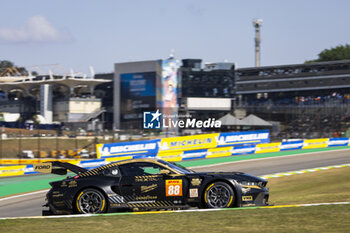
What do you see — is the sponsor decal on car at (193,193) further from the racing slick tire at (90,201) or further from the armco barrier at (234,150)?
the armco barrier at (234,150)

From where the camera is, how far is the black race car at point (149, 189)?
10.1 m

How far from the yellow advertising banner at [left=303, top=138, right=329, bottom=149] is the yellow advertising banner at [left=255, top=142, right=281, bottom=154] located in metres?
2.19

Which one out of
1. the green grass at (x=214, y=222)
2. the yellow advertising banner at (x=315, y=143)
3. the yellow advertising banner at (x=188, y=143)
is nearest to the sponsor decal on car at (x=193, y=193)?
the green grass at (x=214, y=222)

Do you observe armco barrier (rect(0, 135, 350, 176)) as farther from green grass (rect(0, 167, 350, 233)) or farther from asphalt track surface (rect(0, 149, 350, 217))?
green grass (rect(0, 167, 350, 233))

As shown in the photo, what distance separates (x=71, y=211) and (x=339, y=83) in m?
91.8

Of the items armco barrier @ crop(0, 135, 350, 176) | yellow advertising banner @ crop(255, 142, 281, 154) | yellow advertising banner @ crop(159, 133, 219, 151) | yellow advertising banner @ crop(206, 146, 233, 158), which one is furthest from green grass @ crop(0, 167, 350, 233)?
yellow advertising banner @ crop(255, 142, 281, 154)

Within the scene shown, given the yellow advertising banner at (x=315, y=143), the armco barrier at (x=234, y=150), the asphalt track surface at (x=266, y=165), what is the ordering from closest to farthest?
the asphalt track surface at (x=266, y=165)
the armco barrier at (x=234, y=150)
the yellow advertising banner at (x=315, y=143)

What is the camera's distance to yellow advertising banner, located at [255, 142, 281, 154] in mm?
33744

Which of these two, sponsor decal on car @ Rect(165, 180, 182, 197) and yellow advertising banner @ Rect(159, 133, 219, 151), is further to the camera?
yellow advertising banner @ Rect(159, 133, 219, 151)

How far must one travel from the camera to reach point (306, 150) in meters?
34.0

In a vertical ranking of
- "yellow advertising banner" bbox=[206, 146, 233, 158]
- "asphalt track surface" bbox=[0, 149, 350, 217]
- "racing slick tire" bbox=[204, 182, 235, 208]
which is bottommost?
"asphalt track surface" bbox=[0, 149, 350, 217]

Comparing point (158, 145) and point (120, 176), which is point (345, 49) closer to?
point (158, 145)

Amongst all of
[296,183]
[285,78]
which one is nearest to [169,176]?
[296,183]

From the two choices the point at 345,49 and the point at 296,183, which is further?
the point at 345,49
